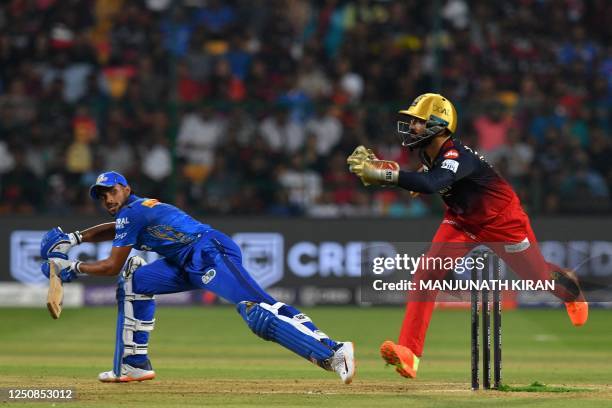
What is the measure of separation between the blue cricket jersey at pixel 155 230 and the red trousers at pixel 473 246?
182 cm

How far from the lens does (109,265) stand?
9.45 metres

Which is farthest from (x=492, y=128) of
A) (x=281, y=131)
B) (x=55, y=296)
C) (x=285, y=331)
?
(x=55, y=296)

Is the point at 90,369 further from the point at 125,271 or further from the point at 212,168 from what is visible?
the point at 212,168

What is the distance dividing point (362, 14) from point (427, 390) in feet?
38.8

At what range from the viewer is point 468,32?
20.2 meters

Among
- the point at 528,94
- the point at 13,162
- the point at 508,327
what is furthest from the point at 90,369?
the point at 528,94

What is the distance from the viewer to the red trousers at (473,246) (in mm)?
9445

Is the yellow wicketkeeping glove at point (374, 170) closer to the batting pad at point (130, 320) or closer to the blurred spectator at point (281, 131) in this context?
the batting pad at point (130, 320)

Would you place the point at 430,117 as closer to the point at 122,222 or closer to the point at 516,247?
the point at 516,247

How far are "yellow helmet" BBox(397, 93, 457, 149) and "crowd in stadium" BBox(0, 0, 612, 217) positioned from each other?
826 cm

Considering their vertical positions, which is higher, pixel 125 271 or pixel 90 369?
pixel 125 271

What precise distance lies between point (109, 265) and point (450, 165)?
Answer: 274cm

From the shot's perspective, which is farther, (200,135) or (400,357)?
(200,135)

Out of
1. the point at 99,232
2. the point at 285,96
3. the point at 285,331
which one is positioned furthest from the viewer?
the point at 285,96
